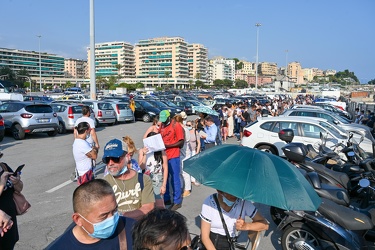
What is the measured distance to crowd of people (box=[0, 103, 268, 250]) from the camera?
5.65 ft

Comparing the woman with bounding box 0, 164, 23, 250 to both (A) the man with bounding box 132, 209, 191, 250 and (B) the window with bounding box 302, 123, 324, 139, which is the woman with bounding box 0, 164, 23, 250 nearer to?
(A) the man with bounding box 132, 209, 191, 250

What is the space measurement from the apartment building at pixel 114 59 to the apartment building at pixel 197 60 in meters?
33.0

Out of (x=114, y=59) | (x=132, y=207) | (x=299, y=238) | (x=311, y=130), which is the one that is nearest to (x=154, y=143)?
(x=132, y=207)

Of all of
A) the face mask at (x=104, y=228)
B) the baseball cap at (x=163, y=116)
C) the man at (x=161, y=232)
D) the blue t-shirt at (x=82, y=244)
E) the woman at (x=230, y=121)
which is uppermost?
the baseball cap at (x=163, y=116)

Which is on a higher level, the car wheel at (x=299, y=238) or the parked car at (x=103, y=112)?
the parked car at (x=103, y=112)

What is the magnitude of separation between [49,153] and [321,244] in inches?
375

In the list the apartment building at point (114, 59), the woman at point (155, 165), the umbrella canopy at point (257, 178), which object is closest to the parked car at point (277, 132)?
the woman at point (155, 165)

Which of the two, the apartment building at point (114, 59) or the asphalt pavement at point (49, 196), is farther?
the apartment building at point (114, 59)

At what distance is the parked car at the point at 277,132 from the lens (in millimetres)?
9859

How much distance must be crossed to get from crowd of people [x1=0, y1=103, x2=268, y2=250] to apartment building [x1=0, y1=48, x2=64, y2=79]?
6234 inches

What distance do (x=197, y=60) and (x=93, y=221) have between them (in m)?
181

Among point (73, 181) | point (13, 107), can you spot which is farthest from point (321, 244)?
point (13, 107)

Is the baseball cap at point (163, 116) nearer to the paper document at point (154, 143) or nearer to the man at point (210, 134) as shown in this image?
the paper document at point (154, 143)

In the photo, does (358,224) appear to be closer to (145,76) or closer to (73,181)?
(73,181)
